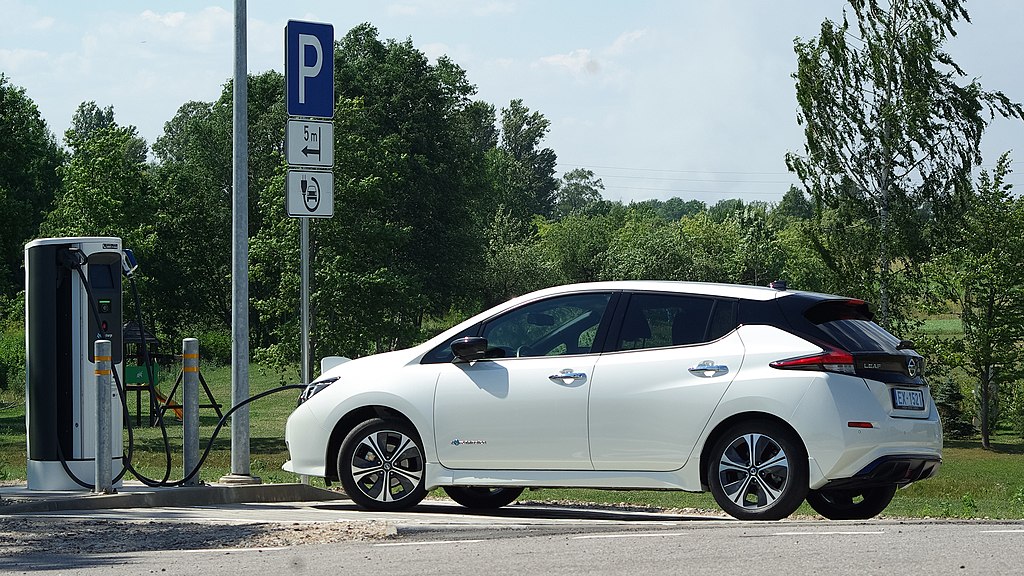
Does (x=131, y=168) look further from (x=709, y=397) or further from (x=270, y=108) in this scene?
(x=709, y=397)

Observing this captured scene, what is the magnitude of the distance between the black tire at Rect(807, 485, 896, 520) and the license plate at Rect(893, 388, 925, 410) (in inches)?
33.6

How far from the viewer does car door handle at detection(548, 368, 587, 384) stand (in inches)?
388

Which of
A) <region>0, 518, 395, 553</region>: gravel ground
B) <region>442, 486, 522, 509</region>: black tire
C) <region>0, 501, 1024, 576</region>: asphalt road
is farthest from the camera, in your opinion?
<region>442, 486, 522, 509</region>: black tire

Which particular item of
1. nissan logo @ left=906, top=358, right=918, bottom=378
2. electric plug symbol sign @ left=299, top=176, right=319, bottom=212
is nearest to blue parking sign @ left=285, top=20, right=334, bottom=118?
electric plug symbol sign @ left=299, top=176, right=319, bottom=212

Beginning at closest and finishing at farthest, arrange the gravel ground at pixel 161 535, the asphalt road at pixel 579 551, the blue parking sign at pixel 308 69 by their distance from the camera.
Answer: the asphalt road at pixel 579 551 → the gravel ground at pixel 161 535 → the blue parking sign at pixel 308 69

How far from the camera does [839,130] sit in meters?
45.4

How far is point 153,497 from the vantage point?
1093cm

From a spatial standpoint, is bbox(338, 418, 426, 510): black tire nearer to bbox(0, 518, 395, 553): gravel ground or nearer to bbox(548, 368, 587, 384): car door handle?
bbox(548, 368, 587, 384): car door handle

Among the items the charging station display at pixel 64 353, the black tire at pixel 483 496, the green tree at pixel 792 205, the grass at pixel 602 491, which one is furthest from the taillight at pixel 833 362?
the green tree at pixel 792 205

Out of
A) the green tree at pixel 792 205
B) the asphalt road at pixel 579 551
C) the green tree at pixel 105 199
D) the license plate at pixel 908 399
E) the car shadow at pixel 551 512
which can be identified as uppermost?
the green tree at pixel 792 205

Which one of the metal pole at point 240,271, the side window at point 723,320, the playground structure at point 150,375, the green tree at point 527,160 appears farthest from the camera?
the green tree at point 527,160

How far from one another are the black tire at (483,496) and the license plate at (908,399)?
11.1ft

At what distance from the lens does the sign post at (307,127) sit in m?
12.6

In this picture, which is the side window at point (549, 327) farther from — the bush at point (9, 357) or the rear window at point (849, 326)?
the bush at point (9, 357)
